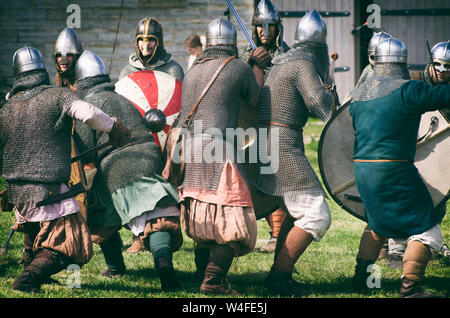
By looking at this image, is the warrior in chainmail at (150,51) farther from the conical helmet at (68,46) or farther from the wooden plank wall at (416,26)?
the wooden plank wall at (416,26)

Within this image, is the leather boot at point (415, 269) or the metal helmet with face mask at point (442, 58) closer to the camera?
the leather boot at point (415, 269)

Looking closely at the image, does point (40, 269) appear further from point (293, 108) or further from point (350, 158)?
point (350, 158)

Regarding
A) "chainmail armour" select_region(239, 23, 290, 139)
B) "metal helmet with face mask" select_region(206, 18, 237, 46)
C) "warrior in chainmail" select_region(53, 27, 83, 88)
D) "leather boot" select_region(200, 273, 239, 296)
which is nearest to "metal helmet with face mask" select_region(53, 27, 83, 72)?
"warrior in chainmail" select_region(53, 27, 83, 88)

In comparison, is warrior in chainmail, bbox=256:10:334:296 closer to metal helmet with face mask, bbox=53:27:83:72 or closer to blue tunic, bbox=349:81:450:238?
blue tunic, bbox=349:81:450:238

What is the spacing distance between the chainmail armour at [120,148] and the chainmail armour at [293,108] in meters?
0.77

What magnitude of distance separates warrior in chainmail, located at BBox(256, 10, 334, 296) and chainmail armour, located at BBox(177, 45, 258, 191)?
0.70 ft

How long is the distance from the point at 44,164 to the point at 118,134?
1.62 ft

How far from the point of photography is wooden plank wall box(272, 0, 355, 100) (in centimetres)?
1151

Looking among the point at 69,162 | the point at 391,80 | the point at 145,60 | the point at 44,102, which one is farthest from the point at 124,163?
the point at 391,80

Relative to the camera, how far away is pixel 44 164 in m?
4.48

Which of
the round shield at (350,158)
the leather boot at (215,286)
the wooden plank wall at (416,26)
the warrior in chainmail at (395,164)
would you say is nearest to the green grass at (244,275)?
the leather boot at (215,286)

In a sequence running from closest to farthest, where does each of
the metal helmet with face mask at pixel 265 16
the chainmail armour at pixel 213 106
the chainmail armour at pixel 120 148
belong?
the chainmail armour at pixel 213 106
the chainmail armour at pixel 120 148
the metal helmet with face mask at pixel 265 16

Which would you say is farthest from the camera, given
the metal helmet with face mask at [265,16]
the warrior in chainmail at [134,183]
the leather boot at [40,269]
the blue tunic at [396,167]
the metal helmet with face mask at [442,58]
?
the metal helmet with face mask at [442,58]

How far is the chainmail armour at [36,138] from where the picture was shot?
14.6 feet
